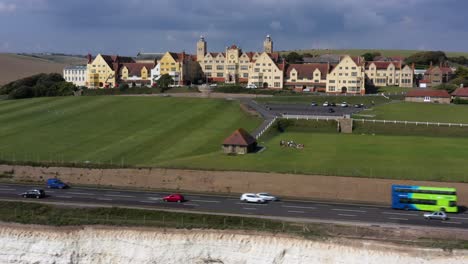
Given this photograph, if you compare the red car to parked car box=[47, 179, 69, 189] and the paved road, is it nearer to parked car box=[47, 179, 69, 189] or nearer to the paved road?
the paved road

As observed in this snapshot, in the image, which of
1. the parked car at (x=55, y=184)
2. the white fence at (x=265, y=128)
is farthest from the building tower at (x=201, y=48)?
the parked car at (x=55, y=184)

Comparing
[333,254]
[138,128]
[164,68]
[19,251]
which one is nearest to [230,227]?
Answer: [333,254]

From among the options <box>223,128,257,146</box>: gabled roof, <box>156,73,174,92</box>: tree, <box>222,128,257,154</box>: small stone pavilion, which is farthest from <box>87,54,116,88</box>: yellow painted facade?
<box>222,128,257,154</box>: small stone pavilion

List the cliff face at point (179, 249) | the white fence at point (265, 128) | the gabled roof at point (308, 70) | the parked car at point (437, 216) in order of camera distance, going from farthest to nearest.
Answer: the gabled roof at point (308, 70) < the white fence at point (265, 128) < the parked car at point (437, 216) < the cliff face at point (179, 249)

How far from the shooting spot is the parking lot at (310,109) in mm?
82438

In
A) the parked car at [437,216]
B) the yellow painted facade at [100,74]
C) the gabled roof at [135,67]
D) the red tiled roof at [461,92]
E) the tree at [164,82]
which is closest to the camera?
the parked car at [437,216]

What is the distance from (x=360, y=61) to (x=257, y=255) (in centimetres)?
8837

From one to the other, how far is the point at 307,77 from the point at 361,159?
63.7 m

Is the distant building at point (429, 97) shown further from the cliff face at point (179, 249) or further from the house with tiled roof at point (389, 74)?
the cliff face at point (179, 249)

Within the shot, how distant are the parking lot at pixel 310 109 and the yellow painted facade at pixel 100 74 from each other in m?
50.5

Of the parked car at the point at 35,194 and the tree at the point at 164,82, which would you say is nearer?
the parked car at the point at 35,194

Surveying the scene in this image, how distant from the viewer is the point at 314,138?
6844 centimetres

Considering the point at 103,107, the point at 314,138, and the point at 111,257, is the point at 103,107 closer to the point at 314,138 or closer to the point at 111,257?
the point at 314,138

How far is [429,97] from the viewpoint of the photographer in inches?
3954
